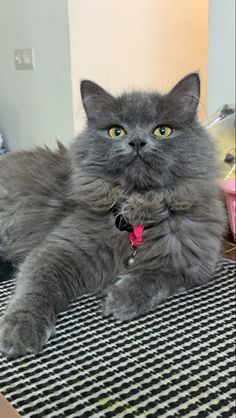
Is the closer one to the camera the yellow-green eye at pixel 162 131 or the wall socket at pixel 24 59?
the yellow-green eye at pixel 162 131

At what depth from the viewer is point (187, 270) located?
110 centimetres

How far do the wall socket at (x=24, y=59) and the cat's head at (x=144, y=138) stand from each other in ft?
3.63

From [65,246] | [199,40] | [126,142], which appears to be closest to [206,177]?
[126,142]

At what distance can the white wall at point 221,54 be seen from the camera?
1669 mm

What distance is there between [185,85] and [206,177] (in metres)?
0.23

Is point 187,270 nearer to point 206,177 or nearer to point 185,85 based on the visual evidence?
point 206,177

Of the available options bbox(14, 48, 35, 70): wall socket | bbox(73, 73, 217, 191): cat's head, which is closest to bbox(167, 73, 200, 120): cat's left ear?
bbox(73, 73, 217, 191): cat's head

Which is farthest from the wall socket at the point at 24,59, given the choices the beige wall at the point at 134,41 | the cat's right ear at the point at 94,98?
the cat's right ear at the point at 94,98

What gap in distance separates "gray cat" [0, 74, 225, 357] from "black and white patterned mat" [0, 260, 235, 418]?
6cm

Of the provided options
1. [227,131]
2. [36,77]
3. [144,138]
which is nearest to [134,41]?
[36,77]

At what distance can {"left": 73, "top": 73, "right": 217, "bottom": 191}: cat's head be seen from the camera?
3.38 feet

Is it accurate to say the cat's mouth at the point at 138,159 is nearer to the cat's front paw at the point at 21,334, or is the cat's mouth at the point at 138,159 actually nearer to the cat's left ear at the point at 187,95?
the cat's left ear at the point at 187,95

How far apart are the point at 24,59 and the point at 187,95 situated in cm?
130

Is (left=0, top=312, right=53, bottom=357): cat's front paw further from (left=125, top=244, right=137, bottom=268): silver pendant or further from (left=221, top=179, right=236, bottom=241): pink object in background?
(left=221, top=179, right=236, bottom=241): pink object in background
